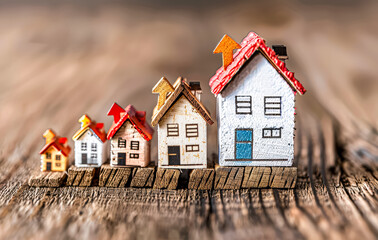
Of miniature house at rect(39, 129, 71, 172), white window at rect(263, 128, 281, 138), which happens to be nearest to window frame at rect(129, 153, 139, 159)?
miniature house at rect(39, 129, 71, 172)

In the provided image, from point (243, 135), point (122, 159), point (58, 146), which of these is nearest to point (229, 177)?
point (243, 135)

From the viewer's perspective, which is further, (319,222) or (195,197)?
(195,197)

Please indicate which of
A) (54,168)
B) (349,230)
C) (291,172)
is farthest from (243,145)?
(54,168)

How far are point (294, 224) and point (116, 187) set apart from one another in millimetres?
1234

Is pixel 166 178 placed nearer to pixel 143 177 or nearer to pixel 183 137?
pixel 143 177

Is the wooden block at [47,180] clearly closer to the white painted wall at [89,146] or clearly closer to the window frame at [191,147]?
the white painted wall at [89,146]

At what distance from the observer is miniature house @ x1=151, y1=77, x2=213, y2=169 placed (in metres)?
2.76

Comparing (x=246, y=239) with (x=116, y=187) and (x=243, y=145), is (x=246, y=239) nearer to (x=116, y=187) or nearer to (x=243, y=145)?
(x=243, y=145)

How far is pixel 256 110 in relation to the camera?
9.16ft

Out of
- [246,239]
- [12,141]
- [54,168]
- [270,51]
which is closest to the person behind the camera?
[246,239]

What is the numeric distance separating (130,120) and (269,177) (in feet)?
3.39

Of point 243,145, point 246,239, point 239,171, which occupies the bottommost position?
point 246,239

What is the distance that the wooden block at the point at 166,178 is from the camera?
111 inches

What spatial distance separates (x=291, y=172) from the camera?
Result: 2812 mm
